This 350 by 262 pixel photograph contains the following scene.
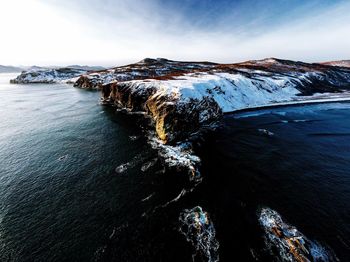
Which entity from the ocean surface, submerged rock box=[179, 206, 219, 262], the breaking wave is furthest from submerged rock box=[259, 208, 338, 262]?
the breaking wave

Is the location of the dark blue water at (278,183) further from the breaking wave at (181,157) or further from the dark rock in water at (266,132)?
the breaking wave at (181,157)

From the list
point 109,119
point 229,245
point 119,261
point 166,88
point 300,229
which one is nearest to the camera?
point 119,261

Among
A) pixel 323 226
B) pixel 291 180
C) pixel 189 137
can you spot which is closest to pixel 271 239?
pixel 323 226

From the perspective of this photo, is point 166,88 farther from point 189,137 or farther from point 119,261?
point 119,261

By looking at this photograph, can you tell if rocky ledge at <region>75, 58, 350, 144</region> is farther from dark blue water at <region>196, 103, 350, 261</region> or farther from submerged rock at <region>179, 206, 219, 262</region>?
submerged rock at <region>179, 206, 219, 262</region>

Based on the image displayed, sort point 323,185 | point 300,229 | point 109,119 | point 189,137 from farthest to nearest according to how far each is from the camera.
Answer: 1. point 109,119
2. point 189,137
3. point 323,185
4. point 300,229

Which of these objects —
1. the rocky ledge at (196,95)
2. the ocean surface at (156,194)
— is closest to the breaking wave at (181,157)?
the ocean surface at (156,194)
